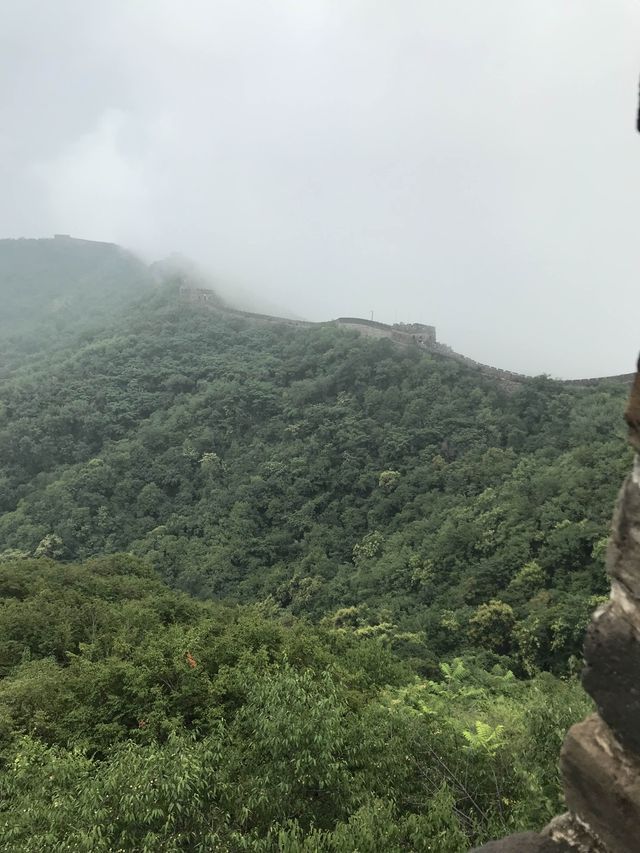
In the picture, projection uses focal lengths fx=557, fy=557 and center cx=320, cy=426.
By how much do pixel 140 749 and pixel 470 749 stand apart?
443 cm

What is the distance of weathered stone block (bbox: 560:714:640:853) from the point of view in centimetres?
298

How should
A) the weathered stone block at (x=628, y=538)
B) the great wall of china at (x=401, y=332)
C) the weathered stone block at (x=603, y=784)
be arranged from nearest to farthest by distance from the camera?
the weathered stone block at (x=628, y=538), the weathered stone block at (x=603, y=784), the great wall of china at (x=401, y=332)

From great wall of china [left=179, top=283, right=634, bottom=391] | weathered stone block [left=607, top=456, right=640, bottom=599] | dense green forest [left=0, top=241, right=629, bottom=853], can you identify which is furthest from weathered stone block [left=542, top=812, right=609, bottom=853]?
great wall of china [left=179, top=283, right=634, bottom=391]

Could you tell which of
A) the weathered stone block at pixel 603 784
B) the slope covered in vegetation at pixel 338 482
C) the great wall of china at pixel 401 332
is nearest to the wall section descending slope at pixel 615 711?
the weathered stone block at pixel 603 784

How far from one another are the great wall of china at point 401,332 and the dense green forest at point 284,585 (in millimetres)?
1205

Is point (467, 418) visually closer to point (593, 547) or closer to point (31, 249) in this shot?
point (593, 547)

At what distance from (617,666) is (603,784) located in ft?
2.38

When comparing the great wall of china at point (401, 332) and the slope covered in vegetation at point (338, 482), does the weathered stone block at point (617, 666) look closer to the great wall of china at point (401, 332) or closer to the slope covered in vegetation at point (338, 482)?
the slope covered in vegetation at point (338, 482)

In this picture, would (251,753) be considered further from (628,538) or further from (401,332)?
(401,332)

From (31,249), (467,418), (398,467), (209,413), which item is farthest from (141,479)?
(31,249)

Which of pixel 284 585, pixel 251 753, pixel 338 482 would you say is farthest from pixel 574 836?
pixel 338 482

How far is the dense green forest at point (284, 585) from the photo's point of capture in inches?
254

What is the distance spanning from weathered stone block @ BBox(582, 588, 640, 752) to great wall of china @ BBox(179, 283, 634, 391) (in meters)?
38.0

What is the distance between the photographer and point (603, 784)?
307cm
